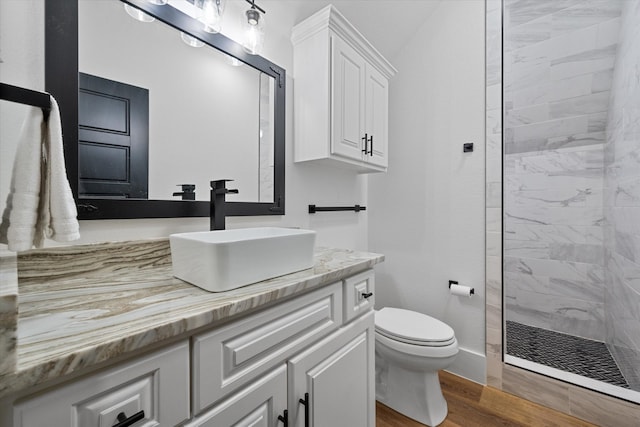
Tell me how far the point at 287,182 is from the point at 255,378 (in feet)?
3.29

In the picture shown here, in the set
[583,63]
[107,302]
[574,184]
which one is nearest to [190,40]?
[107,302]

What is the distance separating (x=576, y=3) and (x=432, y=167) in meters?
1.38

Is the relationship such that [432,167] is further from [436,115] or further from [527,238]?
[527,238]

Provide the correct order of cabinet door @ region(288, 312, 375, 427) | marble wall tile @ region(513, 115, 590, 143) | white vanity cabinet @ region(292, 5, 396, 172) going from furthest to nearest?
marble wall tile @ region(513, 115, 590, 143) < white vanity cabinet @ region(292, 5, 396, 172) < cabinet door @ region(288, 312, 375, 427)

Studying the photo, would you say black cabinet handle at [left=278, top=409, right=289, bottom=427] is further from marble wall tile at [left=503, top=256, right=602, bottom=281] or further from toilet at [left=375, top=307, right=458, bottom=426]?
marble wall tile at [left=503, top=256, right=602, bottom=281]

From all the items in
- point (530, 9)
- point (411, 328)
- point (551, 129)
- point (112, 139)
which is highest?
point (530, 9)

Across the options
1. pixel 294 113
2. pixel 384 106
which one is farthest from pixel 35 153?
pixel 384 106

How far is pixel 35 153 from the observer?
49 centimetres

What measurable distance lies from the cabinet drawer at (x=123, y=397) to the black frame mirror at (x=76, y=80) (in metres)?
0.56

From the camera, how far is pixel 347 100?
1.47 m

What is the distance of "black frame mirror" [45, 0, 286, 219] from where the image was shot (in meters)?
0.76

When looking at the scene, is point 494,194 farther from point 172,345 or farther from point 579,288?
point 172,345

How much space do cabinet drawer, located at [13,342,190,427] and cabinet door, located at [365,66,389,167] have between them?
4.61 feet

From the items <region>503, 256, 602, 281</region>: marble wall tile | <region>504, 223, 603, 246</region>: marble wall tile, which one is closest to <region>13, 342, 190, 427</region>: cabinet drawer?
<region>503, 256, 602, 281</region>: marble wall tile
